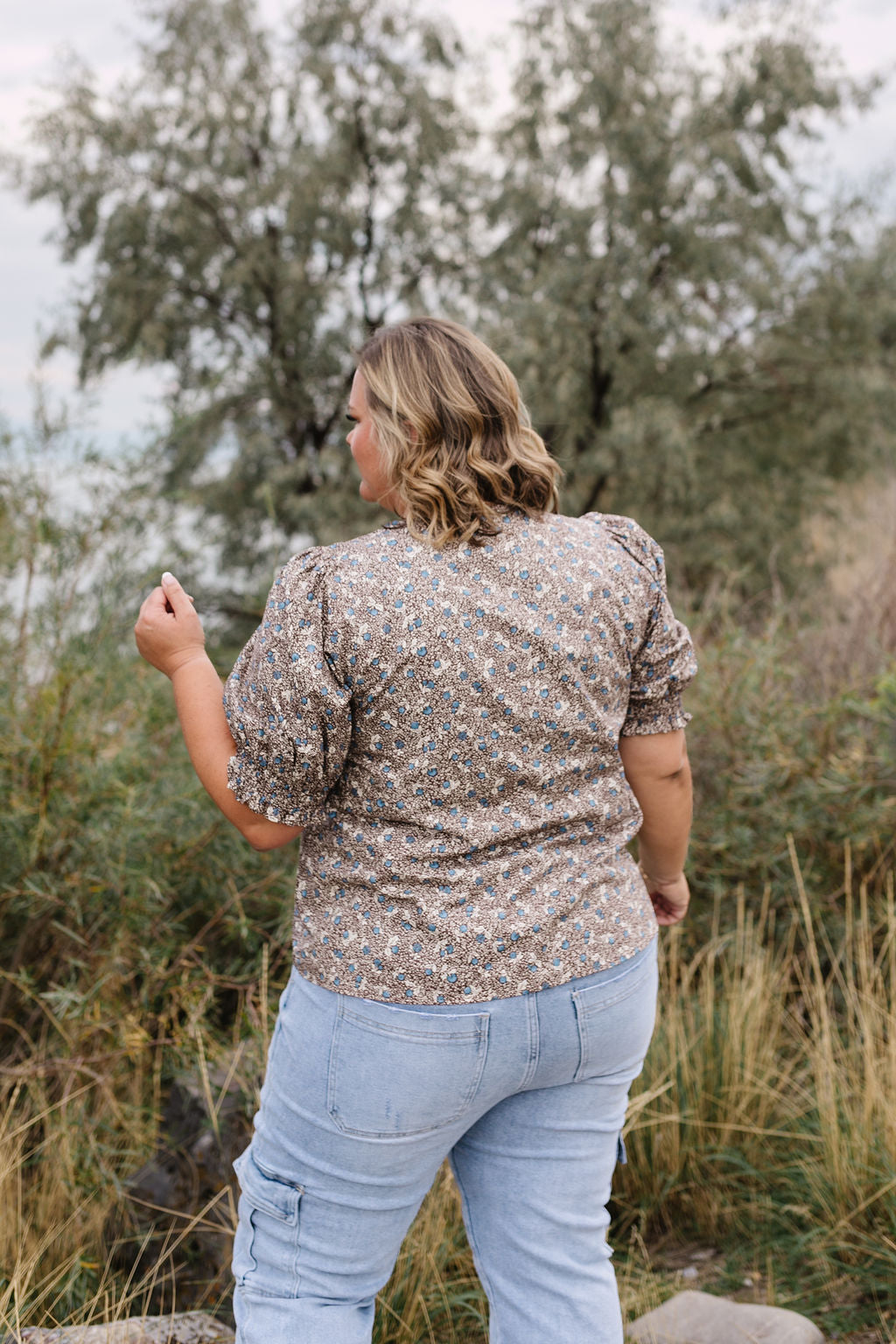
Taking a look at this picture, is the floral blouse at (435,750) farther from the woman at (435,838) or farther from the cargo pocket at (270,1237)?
the cargo pocket at (270,1237)

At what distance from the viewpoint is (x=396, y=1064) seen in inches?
50.2

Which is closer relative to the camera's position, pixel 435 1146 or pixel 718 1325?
pixel 435 1146

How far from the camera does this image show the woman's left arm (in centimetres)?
134

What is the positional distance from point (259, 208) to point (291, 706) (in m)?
11.9

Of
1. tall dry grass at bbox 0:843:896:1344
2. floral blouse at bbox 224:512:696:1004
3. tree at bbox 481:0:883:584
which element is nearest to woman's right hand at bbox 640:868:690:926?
floral blouse at bbox 224:512:696:1004

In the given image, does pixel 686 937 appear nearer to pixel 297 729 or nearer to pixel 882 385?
pixel 297 729

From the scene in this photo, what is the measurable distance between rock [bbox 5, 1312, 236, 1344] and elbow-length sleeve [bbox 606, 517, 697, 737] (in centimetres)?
135

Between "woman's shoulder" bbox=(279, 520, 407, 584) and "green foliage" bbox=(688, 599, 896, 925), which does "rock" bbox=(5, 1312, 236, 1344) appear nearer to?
"woman's shoulder" bbox=(279, 520, 407, 584)

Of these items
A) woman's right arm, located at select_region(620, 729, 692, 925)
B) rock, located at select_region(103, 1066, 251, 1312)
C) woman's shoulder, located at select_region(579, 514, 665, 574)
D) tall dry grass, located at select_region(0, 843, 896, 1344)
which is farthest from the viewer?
rock, located at select_region(103, 1066, 251, 1312)

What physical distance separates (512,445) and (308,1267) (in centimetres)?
107

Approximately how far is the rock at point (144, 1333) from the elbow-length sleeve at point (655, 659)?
1348 mm

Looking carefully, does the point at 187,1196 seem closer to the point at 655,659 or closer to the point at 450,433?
the point at 655,659

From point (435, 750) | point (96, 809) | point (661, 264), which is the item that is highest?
point (661, 264)

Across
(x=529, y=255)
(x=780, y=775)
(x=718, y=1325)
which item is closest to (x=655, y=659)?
(x=718, y=1325)
